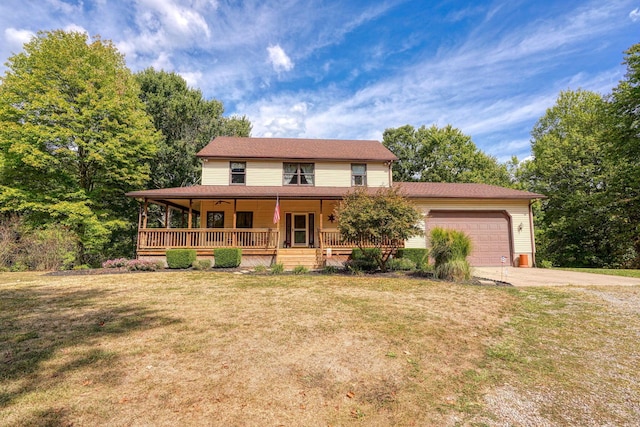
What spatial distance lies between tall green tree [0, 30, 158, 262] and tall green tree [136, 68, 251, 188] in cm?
358

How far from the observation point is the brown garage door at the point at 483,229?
1561 centimetres

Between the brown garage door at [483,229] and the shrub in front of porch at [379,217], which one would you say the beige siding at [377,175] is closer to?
the brown garage door at [483,229]

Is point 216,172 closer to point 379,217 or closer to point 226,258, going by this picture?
point 226,258

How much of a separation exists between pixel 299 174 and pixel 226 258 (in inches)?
262

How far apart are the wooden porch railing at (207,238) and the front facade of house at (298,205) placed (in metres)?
0.04

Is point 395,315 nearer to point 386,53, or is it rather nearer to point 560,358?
point 560,358

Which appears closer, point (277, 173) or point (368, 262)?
point (368, 262)

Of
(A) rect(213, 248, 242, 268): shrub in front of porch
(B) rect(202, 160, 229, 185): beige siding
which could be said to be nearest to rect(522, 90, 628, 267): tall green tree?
(A) rect(213, 248, 242, 268): shrub in front of porch

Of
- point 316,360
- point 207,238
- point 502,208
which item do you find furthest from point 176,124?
point 316,360

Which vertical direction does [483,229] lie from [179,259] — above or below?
above

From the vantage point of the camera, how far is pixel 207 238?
47.3ft

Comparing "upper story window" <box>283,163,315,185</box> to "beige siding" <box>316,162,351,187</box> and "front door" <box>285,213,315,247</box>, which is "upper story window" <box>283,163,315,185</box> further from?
"front door" <box>285,213,315,247</box>

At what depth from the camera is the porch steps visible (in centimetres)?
1400

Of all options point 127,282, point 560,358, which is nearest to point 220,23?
point 127,282
